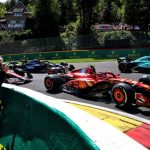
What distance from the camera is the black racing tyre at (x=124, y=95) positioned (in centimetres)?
916

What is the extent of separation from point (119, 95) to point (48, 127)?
6.66 meters

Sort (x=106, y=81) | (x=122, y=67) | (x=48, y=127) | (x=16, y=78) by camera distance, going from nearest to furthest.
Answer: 1. (x=48, y=127)
2. (x=106, y=81)
3. (x=16, y=78)
4. (x=122, y=67)

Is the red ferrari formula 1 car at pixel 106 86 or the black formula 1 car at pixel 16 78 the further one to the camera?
the black formula 1 car at pixel 16 78

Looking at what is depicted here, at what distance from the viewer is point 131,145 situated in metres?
1.90

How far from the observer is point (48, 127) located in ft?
9.63

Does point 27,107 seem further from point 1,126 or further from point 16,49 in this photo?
point 16,49

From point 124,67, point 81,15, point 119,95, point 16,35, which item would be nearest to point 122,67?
point 124,67

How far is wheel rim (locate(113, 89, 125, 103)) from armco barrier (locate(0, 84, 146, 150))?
539 cm

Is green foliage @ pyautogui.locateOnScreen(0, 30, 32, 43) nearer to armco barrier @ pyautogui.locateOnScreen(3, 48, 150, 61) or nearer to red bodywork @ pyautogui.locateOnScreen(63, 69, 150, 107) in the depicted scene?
armco barrier @ pyautogui.locateOnScreen(3, 48, 150, 61)

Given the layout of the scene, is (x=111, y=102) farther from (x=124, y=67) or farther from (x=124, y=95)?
(x=124, y=67)

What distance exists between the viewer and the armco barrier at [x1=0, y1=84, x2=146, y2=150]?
2.04 meters

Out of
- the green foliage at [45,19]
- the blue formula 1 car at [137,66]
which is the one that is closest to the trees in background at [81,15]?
the green foliage at [45,19]

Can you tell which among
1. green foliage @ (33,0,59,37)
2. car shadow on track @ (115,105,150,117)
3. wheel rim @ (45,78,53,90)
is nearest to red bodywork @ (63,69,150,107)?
car shadow on track @ (115,105,150,117)

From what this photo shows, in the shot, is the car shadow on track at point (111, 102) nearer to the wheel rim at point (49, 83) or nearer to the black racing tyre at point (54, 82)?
the black racing tyre at point (54, 82)
